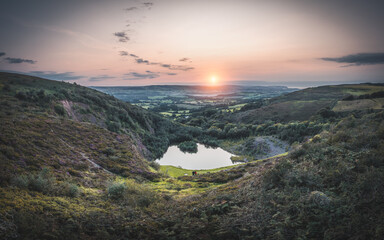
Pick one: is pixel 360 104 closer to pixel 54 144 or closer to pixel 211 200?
pixel 211 200

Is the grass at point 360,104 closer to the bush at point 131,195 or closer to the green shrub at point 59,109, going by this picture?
the bush at point 131,195

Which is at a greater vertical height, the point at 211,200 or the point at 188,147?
the point at 211,200

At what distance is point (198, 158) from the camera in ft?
201

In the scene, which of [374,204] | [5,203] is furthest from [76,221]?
[374,204]

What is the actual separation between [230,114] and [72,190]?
366 feet

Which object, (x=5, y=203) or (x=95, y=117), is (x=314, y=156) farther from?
(x=95, y=117)

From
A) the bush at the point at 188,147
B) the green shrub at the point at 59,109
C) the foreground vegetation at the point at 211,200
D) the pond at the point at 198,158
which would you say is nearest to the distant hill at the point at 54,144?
the green shrub at the point at 59,109

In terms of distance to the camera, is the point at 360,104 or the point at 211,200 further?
the point at 360,104

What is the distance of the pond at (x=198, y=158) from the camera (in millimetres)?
53159

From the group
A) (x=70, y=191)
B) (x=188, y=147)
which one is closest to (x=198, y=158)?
(x=188, y=147)

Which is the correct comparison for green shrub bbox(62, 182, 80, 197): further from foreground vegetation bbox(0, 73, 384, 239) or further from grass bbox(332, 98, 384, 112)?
grass bbox(332, 98, 384, 112)

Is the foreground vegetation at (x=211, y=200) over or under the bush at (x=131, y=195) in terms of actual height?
over

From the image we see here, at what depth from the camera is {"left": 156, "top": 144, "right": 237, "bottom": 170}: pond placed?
174ft

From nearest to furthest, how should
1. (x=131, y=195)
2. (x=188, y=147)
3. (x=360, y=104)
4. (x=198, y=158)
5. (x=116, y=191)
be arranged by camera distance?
1. (x=131, y=195)
2. (x=116, y=191)
3. (x=198, y=158)
4. (x=360, y=104)
5. (x=188, y=147)
